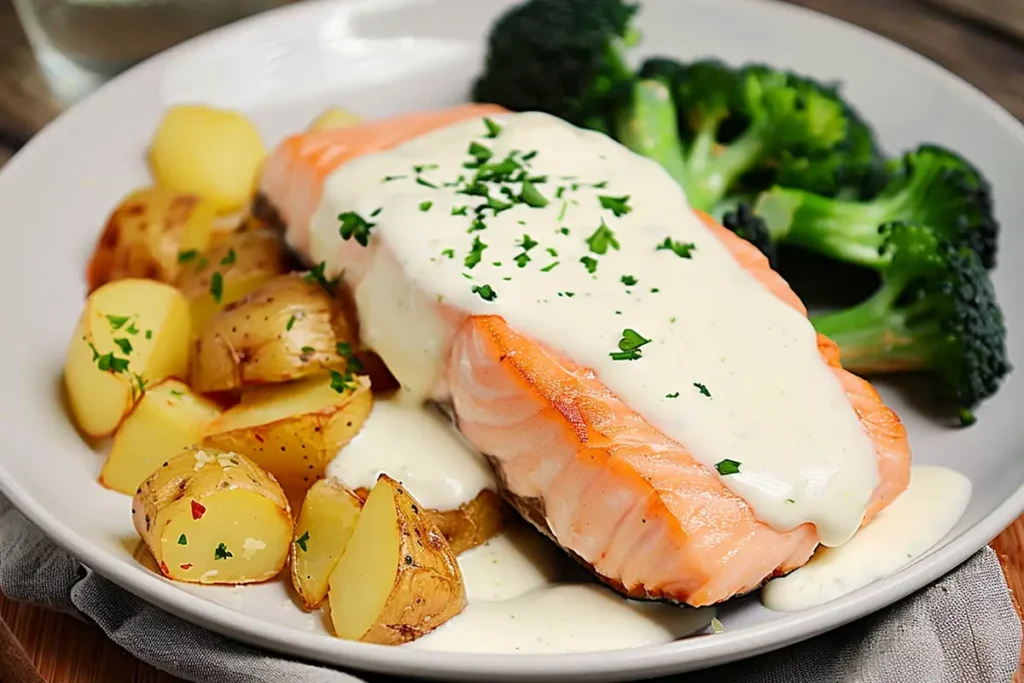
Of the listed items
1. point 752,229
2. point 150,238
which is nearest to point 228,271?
point 150,238

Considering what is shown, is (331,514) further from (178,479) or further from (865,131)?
(865,131)

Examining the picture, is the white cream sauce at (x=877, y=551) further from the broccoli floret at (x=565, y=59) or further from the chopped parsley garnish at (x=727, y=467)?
the broccoli floret at (x=565, y=59)

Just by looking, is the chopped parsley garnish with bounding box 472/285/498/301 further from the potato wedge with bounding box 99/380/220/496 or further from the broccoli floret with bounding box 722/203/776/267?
the broccoli floret with bounding box 722/203/776/267

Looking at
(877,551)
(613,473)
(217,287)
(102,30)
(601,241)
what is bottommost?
(102,30)

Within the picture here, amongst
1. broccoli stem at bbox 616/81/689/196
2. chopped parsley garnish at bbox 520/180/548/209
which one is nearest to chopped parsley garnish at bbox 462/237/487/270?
chopped parsley garnish at bbox 520/180/548/209

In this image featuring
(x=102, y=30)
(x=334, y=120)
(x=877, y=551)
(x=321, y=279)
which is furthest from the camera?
(x=102, y=30)

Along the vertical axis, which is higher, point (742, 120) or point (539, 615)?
point (742, 120)

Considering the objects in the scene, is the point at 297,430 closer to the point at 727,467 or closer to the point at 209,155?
the point at 727,467

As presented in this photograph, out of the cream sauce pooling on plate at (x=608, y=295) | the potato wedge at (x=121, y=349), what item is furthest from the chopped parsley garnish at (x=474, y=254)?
the potato wedge at (x=121, y=349)
